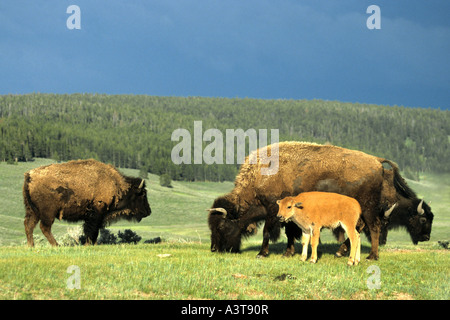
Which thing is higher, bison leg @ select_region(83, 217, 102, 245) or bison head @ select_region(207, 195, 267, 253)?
bison head @ select_region(207, 195, 267, 253)

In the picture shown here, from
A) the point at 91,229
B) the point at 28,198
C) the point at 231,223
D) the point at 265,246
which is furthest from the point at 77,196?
the point at 265,246

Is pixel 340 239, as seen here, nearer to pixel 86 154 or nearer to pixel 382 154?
pixel 86 154

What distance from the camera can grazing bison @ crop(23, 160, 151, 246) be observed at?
15695mm

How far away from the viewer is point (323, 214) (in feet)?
36.1

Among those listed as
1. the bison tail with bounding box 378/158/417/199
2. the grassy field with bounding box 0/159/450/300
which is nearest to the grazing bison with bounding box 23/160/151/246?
the grassy field with bounding box 0/159/450/300

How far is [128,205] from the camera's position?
18.0m

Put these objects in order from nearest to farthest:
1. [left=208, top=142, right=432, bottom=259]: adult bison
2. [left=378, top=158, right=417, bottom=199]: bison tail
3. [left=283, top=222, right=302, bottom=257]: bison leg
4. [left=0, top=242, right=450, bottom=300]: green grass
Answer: [left=0, top=242, right=450, bottom=300]: green grass < [left=208, top=142, right=432, bottom=259]: adult bison < [left=283, top=222, right=302, bottom=257]: bison leg < [left=378, top=158, right=417, bottom=199]: bison tail

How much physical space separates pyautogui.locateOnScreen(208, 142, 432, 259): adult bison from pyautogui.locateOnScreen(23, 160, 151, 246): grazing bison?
531 centimetres

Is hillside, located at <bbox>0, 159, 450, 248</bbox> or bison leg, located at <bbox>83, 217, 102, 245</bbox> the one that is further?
hillside, located at <bbox>0, 159, 450, 248</bbox>

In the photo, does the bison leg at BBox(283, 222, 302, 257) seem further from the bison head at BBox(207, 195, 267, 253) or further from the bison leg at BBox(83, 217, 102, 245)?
the bison leg at BBox(83, 217, 102, 245)

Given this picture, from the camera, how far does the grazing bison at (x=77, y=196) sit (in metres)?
15.7

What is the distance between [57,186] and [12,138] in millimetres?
122079

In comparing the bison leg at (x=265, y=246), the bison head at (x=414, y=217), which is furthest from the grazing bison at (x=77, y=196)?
the bison head at (x=414, y=217)
